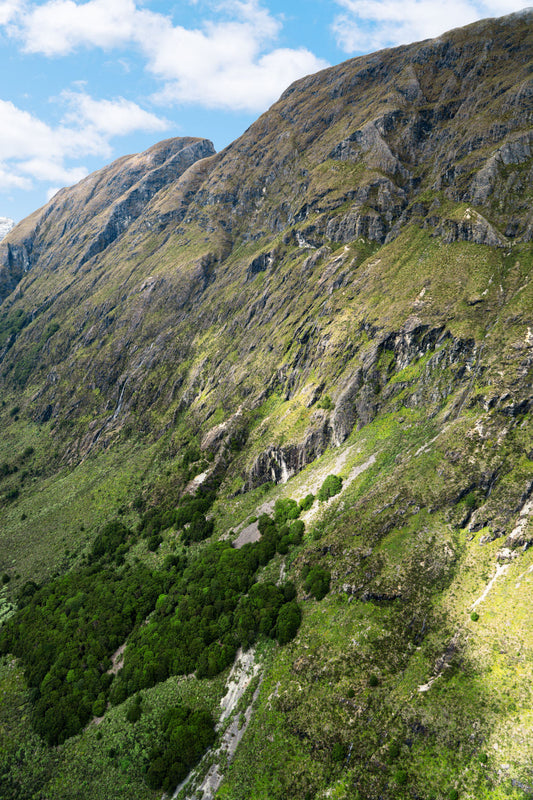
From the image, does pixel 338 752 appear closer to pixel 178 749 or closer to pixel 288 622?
pixel 288 622

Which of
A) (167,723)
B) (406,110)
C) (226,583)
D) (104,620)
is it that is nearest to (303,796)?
(167,723)

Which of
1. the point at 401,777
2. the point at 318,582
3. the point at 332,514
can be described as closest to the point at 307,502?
the point at 332,514

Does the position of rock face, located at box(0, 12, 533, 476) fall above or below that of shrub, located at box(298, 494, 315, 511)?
above

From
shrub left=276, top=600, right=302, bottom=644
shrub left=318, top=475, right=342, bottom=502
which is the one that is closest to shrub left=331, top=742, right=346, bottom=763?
shrub left=276, top=600, right=302, bottom=644

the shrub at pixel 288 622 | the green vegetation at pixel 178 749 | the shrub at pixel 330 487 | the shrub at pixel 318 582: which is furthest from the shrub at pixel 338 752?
the shrub at pixel 330 487

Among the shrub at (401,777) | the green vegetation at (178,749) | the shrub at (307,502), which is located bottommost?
the shrub at (401,777)

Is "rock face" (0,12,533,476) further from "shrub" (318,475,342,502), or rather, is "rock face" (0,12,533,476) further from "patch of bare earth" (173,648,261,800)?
"patch of bare earth" (173,648,261,800)

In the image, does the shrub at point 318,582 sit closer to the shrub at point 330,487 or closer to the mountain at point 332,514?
the mountain at point 332,514

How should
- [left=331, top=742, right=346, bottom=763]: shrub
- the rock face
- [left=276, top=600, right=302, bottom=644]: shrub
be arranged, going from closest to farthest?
[left=331, top=742, right=346, bottom=763]: shrub < [left=276, top=600, right=302, bottom=644]: shrub < the rock face
